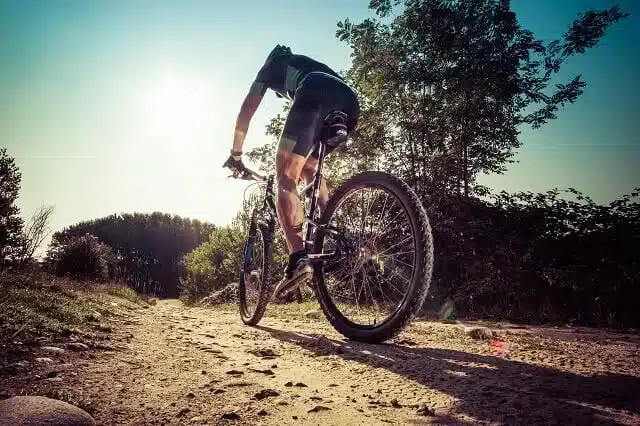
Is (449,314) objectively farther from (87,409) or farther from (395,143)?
(87,409)

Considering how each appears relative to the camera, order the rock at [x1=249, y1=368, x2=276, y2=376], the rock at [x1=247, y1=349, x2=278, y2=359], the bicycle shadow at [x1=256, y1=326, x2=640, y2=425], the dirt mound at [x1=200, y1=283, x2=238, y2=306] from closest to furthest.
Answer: the bicycle shadow at [x1=256, y1=326, x2=640, y2=425], the rock at [x1=249, y1=368, x2=276, y2=376], the rock at [x1=247, y1=349, x2=278, y2=359], the dirt mound at [x1=200, y1=283, x2=238, y2=306]

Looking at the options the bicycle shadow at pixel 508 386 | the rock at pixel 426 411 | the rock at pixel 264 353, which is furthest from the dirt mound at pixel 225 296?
the rock at pixel 426 411

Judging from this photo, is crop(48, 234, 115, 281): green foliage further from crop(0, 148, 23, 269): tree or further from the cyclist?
the cyclist

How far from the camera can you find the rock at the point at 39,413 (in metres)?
1.19

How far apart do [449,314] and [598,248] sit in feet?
11.4

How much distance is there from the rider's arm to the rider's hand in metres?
0.32

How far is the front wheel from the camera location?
109 inches

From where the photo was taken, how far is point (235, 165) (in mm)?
4520

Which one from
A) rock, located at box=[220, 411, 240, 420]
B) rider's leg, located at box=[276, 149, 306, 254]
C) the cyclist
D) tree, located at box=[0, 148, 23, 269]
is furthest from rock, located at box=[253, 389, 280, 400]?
tree, located at box=[0, 148, 23, 269]

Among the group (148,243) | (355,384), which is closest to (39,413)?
(355,384)

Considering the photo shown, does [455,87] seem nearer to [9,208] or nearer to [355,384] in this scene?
[355,384]

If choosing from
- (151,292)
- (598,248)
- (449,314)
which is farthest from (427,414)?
(151,292)

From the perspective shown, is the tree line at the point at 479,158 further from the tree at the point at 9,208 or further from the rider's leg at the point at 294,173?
the tree at the point at 9,208

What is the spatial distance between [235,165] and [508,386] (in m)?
3.78
